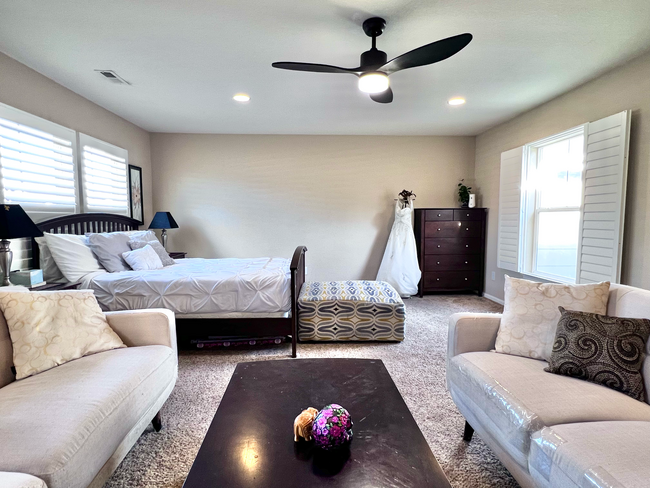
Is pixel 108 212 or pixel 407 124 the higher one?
pixel 407 124

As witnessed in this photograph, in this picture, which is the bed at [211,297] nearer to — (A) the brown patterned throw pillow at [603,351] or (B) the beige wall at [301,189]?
(A) the brown patterned throw pillow at [603,351]

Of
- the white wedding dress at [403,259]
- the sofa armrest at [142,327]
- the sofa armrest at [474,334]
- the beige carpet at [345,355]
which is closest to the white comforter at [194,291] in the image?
the beige carpet at [345,355]

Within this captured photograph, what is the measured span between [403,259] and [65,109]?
416 cm

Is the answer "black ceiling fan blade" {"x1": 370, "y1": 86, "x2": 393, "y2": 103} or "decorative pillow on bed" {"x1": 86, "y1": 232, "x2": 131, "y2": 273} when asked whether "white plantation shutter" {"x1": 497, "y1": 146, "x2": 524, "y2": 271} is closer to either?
"black ceiling fan blade" {"x1": 370, "y1": 86, "x2": 393, "y2": 103}

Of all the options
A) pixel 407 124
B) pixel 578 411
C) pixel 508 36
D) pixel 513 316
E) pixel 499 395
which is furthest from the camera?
pixel 407 124

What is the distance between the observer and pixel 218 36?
210cm

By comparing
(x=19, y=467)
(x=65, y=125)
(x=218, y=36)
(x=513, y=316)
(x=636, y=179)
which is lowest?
(x=19, y=467)

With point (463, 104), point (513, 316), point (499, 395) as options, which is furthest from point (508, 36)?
point (499, 395)

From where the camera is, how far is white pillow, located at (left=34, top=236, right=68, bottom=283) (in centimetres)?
248

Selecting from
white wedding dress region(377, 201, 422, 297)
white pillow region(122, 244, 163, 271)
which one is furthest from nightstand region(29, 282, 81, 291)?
white wedding dress region(377, 201, 422, 297)

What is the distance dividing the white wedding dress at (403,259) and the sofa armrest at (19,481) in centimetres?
400

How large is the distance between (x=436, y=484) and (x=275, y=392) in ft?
2.20

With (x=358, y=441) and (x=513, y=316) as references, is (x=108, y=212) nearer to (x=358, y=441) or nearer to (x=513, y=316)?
(x=358, y=441)

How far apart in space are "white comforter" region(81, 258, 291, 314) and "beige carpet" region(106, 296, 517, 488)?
0.44 meters
